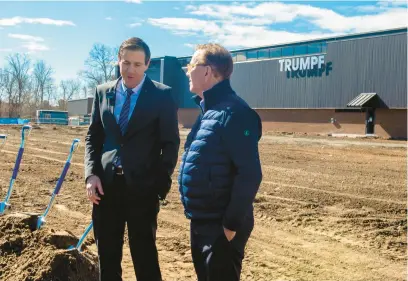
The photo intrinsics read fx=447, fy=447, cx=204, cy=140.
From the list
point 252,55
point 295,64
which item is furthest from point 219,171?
point 252,55

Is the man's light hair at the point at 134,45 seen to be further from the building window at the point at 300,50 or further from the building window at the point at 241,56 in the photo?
the building window at the point at 241,56

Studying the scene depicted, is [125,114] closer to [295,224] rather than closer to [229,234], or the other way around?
[229,234]

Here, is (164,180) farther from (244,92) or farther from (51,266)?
(244,92)

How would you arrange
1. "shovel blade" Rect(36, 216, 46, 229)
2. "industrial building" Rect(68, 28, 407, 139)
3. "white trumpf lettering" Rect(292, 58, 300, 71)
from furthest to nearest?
1. "white trumpf lettering" Rect(292, 58, 300, 71)
2. "industrial building" Rect(68, 28, 407, 139)
3. "shovel blade" Rect(36, 216, 46, 229)

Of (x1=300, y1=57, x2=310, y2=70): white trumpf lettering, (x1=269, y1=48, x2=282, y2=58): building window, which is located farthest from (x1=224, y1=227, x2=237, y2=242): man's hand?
(x1=269, y1=48, x2=282, y2=58): building window

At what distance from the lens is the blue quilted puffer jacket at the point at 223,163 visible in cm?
Answer: 256

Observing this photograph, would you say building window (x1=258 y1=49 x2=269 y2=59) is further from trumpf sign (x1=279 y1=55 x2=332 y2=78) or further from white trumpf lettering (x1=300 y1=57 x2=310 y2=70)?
white trumpf lettering (x1=300 y1=57 x2=310 y2=70)

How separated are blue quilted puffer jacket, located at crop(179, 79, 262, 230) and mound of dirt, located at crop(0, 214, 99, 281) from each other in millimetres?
1434

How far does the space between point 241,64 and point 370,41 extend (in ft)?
40.3

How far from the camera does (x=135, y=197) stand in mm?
3275

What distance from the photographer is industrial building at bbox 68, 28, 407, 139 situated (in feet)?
92.6

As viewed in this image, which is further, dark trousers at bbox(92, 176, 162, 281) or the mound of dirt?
the mound of dirt

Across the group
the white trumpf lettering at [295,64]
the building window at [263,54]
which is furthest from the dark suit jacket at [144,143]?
the building window at [263,54]

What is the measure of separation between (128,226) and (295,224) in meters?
4.48
